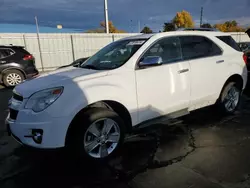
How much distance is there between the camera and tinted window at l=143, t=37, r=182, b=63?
355 cm

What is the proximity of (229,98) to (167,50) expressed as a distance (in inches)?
79.9

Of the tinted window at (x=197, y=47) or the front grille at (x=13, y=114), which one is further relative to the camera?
the tinted window at (x=197, y=47)

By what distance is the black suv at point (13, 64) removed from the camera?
28.9 feet

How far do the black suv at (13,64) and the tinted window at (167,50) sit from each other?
23.8 feet

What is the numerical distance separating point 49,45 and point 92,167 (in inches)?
497

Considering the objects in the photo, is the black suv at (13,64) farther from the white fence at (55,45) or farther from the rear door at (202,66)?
the rear door at (202,66)

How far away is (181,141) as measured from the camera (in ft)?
11.9

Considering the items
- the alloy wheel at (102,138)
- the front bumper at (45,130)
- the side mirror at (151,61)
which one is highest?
the side mirror at (151,61)

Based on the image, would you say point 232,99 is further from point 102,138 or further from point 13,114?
point 13,114

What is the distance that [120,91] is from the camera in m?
3.07

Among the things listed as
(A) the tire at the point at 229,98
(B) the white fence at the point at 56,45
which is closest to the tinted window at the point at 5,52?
(B) the white fence at the point at 56,45

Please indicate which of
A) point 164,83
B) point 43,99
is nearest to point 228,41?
point 164,83

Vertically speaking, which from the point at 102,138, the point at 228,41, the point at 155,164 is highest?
the point at 228,41

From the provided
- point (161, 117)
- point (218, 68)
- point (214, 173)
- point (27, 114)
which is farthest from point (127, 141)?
point (218, 68)
